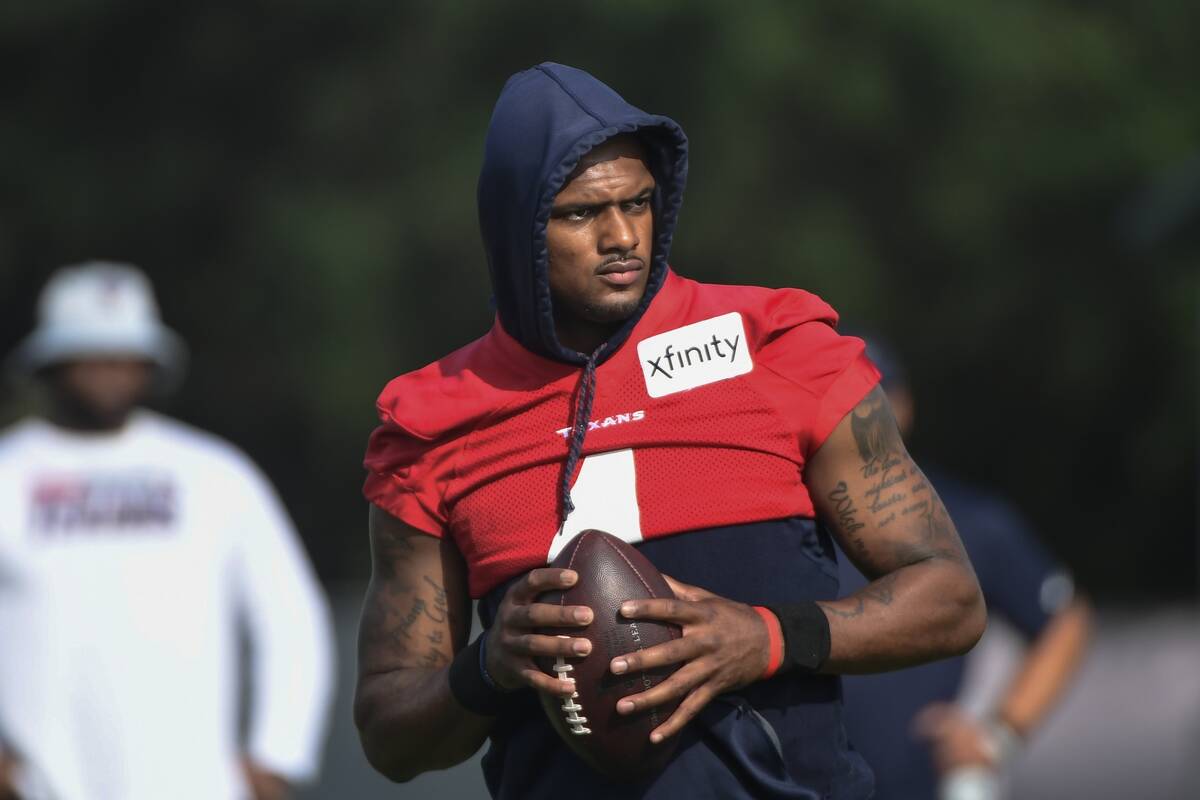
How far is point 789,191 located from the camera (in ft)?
52.8

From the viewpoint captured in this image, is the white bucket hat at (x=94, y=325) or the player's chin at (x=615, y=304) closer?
the player's chin at (x=615, y=304)

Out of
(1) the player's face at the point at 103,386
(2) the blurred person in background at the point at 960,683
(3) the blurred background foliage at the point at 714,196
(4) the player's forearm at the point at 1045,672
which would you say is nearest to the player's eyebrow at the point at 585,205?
(2) the blurred person in background at the point at 960,683

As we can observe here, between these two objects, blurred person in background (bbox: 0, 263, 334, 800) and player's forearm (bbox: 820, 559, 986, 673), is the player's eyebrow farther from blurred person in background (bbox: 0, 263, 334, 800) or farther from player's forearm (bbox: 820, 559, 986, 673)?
blurred person in background (bbox: 0, 263, 334, 800)

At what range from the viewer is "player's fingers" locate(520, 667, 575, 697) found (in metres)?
3.09

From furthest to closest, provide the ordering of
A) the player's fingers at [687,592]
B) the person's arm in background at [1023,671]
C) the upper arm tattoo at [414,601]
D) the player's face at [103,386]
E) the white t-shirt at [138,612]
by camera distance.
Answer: the player's face at [103,386] → the person's arm in background at [1023,671] → the white t-shirt at [138,612] → the upper arm tattoo at [414,601] → the player's fingers at [687,592]

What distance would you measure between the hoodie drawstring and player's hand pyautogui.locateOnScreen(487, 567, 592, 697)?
17 centimetres

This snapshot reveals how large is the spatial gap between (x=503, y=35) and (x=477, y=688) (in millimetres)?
13218

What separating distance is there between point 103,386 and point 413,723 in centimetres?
359

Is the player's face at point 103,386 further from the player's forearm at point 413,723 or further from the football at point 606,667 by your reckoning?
the football at point 606,667

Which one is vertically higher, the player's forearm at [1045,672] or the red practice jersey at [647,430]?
the red practice jersey at [647,430]

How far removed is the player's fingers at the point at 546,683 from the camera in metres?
3.09

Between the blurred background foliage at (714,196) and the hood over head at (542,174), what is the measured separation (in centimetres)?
1055

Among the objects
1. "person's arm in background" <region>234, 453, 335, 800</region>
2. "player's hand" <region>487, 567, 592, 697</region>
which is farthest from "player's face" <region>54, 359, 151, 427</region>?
"player's hand" <region>487, 567, 592, 697</region>

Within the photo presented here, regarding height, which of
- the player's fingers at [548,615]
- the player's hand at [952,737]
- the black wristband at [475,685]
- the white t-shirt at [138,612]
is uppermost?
the player's fingers at [548,615]
